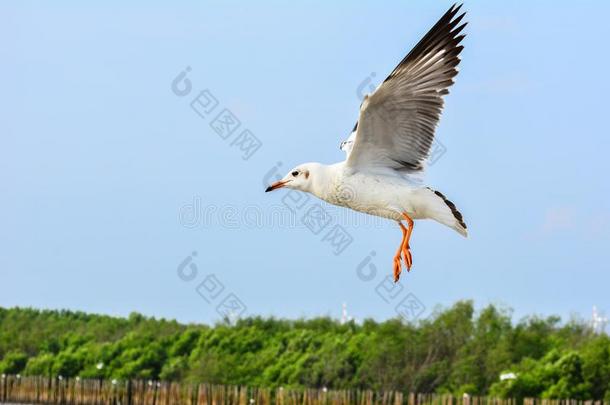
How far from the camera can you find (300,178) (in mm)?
11016

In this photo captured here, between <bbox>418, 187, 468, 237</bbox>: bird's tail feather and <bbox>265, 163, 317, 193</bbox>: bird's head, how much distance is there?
96 centimetres

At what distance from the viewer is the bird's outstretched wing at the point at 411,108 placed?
35.1 feet

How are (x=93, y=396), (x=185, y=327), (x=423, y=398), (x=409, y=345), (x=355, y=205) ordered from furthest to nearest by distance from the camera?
(x=185, y=327) < (x=93, y=396) < (x=409, y=345) < (x=423, y=398) < (x=355, y=205)

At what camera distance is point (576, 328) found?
177 feet

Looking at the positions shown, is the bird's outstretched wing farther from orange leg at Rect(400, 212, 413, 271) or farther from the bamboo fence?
the bamboo fence

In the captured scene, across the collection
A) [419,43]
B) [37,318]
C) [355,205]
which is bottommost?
[355,205]

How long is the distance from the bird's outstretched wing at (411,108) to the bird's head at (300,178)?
344 mm

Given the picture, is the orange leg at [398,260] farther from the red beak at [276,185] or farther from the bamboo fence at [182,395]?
the bamboo fence at [182,395]

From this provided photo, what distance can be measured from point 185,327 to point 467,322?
24899 mm

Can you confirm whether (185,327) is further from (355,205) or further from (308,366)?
(355,205)

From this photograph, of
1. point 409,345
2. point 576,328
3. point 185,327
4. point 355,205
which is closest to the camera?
point 355,205

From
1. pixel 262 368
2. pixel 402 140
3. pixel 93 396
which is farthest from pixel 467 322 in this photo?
pixel 402 140

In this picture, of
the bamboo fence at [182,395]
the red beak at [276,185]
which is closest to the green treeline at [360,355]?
the bamboo fence at [182,395]

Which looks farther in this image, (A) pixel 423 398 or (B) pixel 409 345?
(B) pixel 409 345
